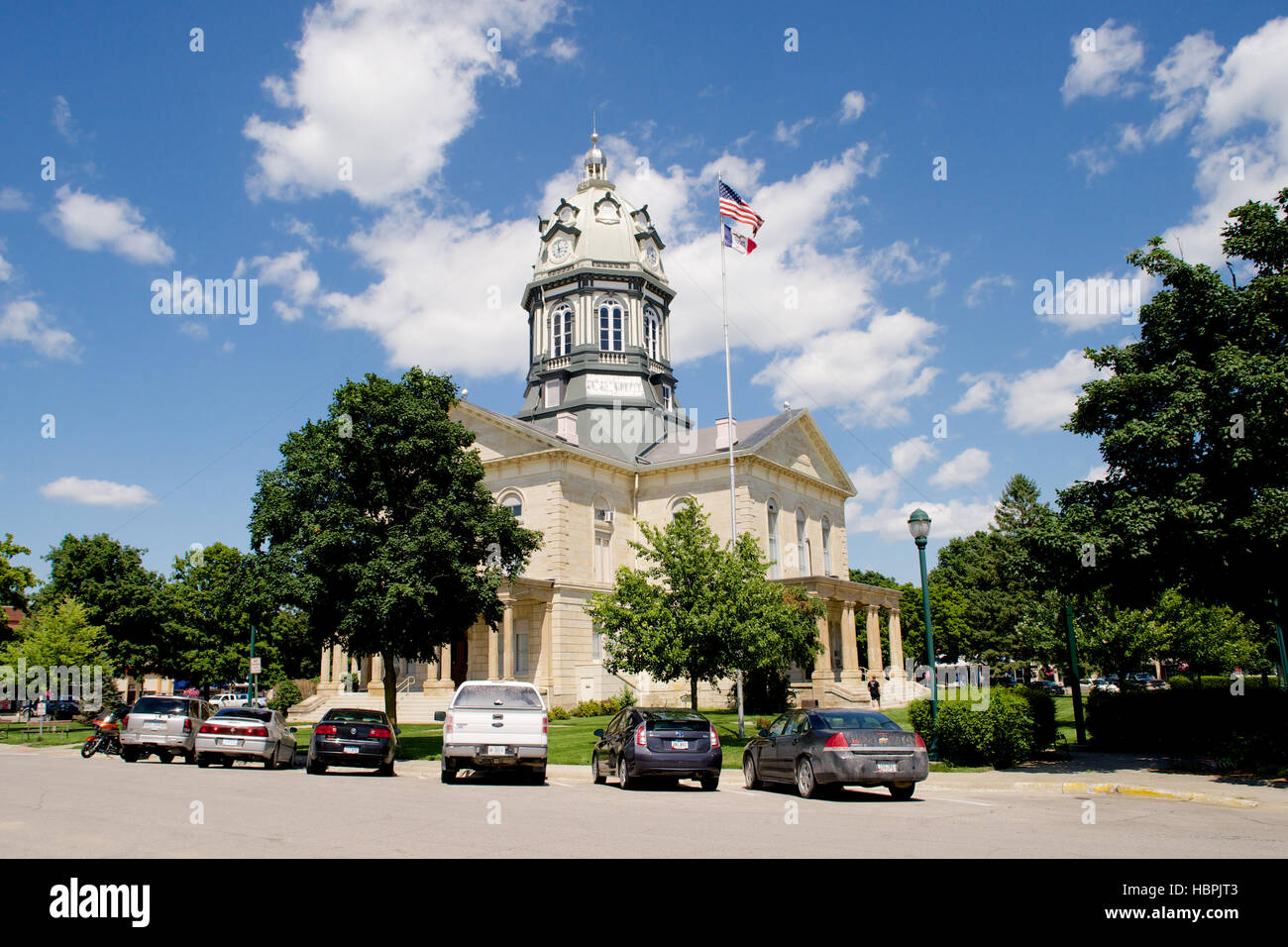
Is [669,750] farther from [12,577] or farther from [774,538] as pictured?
[12,577]

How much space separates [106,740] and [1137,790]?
27351 millimetres

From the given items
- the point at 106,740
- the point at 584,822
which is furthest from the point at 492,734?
the point at 106,740

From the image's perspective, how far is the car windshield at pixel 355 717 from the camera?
2006cm

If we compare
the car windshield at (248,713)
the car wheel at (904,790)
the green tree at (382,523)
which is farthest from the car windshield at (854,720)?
the car windshield at (248,713)

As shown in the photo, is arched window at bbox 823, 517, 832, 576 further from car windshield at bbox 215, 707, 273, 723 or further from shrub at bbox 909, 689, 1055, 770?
car windshield at bbox 215, 707, 273, 723

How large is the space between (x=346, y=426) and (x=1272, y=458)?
879 inches

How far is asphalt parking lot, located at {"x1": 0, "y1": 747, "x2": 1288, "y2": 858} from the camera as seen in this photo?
8.75 metres

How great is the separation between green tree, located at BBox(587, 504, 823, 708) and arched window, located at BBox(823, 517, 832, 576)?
24.1m

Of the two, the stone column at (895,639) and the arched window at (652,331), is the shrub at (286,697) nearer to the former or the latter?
the arched window at (652,331)

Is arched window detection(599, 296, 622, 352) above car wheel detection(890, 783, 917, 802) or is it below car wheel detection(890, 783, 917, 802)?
above

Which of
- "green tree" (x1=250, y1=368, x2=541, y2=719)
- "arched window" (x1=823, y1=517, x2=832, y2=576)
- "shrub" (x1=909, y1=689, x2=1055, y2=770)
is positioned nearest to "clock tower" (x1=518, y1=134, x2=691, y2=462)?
"arched window" (x1=823, y1=517, x2=832, y2=576)

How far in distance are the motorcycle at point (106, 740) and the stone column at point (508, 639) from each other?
14.5 meters
